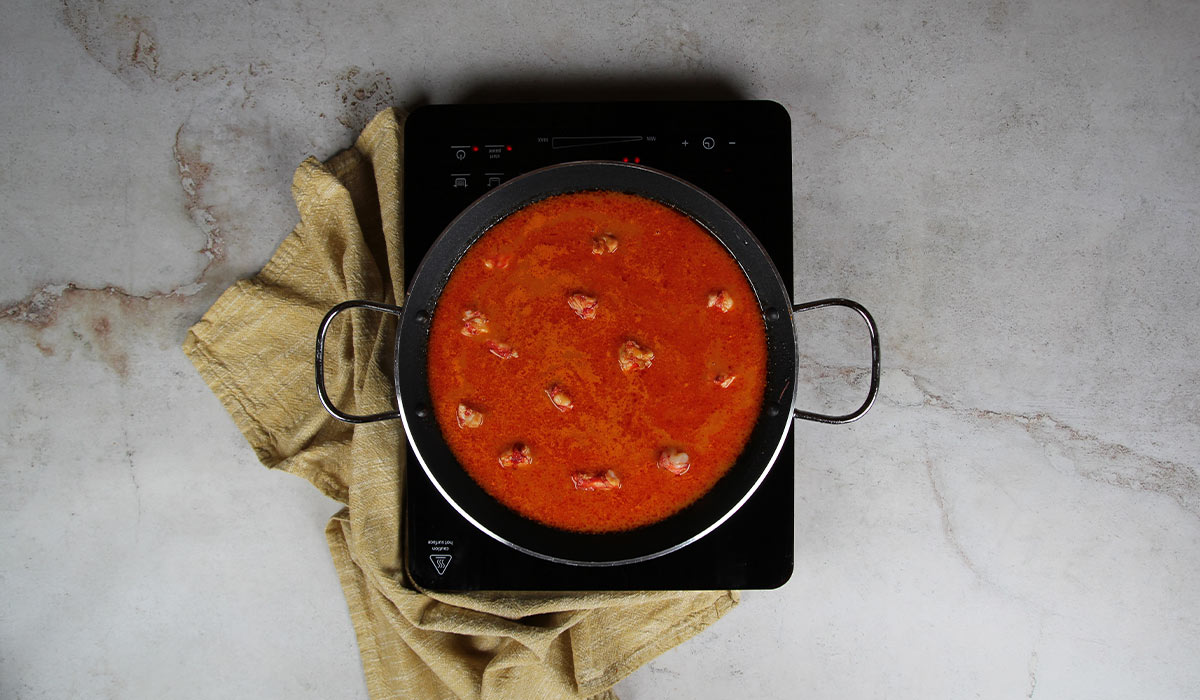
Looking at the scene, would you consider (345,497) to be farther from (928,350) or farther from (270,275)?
(928,350)

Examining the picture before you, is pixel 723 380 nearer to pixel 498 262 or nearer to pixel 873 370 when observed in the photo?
pixel 873 370

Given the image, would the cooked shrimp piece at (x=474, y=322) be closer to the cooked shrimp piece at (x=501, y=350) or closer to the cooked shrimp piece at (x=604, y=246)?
the cooked shrimp piece at (x=501, y=350)

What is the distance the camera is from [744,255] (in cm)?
99

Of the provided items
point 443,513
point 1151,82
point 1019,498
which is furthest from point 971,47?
point 443,513

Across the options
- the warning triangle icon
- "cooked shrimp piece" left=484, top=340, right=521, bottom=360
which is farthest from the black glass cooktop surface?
"cooked shrimp piece" left=484, top=340, right=521, bottom=360

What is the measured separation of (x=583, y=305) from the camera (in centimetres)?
97

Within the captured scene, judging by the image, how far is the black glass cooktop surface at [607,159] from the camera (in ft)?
3.59

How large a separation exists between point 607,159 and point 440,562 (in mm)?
668

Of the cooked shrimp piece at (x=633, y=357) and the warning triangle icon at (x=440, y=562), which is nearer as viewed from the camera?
the cooked shrimp piece at (x=633, y=357)

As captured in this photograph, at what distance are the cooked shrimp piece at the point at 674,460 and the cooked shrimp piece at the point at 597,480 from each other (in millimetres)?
66

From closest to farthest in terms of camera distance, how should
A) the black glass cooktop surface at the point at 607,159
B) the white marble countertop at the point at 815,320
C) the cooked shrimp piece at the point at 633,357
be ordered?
the cooked shrimp piece at the point at 633,357, the black glass cooktop surface at the point at 607,159, the white marble countertop at the point at 815,320

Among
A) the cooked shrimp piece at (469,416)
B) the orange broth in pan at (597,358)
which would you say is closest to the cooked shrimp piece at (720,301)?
the orange broth in pan at (597,358)

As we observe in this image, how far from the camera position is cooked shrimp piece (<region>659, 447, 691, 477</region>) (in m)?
0.98

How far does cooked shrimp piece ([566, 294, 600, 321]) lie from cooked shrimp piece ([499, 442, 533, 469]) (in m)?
0.20
